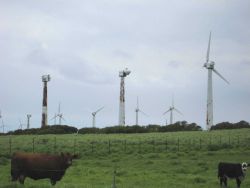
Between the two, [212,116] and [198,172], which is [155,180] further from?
[212,116]

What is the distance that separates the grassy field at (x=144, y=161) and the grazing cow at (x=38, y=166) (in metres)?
0.50

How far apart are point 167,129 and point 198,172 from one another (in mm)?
73452

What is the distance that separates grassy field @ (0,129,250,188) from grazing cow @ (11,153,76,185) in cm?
50

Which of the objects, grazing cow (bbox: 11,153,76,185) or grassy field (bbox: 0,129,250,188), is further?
grassy field (bbox: 0,129,250,188)

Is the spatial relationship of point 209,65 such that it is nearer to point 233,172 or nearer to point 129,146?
point 129,146

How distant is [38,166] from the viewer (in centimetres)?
2523

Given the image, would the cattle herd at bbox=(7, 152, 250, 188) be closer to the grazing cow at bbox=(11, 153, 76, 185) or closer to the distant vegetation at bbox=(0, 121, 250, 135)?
the grazing cow at bbox=(11, 153, 76, 185)

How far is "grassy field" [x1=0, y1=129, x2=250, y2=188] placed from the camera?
29.8 meters

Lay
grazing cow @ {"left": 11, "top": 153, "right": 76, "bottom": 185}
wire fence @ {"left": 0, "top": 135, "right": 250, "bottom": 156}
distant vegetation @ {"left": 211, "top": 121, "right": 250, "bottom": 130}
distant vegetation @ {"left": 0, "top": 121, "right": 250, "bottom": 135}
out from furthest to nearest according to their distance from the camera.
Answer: distant vegetation @ {"left": 211, "top": 121, "right": 250, "bottom": 130} < distant vegetation @ {"left": 0, "top": 121, "right": 250, "bottom": 135} < wire fence @ {"left": 0, "top": 135, "right": 250, "bottom": 156} < grazing cow @ {"left": 11, "top": 153, "right": 76, "bottom": 185}

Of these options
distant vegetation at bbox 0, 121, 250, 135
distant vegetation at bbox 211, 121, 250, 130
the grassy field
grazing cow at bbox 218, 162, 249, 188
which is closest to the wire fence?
the grassy field

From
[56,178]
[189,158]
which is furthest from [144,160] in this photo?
[56,178]

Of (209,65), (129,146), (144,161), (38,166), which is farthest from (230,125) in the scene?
(38,166)

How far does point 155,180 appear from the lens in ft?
102

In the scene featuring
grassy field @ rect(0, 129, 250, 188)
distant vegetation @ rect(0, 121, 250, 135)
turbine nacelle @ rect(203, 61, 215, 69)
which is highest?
turbine nacelle @ rect(203, 61, 215, 69)
